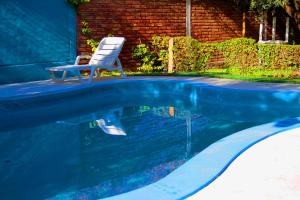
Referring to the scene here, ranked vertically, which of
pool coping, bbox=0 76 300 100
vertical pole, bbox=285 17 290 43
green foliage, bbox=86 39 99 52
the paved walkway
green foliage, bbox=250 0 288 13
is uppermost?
green foliage, bbox=250 0 288 13

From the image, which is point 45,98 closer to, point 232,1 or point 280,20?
point 232,1

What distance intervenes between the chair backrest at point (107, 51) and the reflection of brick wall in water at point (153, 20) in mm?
914

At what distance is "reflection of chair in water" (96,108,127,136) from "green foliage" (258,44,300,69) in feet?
16.4

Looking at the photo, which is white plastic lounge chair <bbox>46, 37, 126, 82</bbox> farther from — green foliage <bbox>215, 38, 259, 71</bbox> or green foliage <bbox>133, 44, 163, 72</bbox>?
green foliage <bbox>215, 38, 259, 71</bbox>

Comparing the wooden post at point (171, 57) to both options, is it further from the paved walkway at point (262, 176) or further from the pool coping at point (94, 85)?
the paved walkway at point (262, 176)

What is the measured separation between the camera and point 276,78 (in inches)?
390

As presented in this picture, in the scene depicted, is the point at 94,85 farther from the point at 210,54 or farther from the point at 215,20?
the point at 215,20

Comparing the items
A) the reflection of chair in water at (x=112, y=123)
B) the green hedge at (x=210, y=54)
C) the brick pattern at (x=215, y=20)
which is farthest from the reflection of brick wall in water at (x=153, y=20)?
the reflection of chair in water at (x=112, y=123)

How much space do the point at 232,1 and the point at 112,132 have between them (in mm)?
9315

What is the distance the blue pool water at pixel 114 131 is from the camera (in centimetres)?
449

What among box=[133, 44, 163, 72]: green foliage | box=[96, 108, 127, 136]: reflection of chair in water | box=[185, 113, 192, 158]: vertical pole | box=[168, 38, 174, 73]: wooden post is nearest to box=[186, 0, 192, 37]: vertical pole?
box=[133, 44, 163, 72]: green foliage

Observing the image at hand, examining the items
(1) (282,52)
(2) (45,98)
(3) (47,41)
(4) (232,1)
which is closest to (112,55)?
(3) (47,41)

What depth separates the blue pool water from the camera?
4.49m

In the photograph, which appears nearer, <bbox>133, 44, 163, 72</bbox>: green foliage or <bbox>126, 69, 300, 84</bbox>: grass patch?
<bbox>126, 69, 300, 84</bbox>: grass patch
